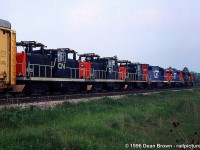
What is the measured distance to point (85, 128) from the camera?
1160 cm

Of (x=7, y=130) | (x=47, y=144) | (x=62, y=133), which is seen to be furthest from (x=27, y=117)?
(x=47, y=144)

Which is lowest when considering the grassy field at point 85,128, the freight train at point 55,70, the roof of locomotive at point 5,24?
the grassy field at point 85,128

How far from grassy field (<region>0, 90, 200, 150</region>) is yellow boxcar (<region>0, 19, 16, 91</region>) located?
255 centimetres

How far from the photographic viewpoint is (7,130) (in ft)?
35.0

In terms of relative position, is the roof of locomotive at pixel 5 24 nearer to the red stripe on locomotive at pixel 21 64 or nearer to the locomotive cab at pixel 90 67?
the red stripe on locomotive at pixel 21 64

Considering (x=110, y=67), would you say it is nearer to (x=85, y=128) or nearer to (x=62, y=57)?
(x=62, y=57)

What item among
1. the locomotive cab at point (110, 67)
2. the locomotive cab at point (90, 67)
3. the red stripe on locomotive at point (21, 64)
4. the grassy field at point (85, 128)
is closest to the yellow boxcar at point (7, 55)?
the red stripe on locomotive at point (21, 64)

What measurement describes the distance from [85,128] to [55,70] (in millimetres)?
10391

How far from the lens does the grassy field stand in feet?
31.1

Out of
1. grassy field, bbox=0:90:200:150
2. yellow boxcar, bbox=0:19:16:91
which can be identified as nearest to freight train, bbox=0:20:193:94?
yellow boxcar, bbox=0:19:16:91

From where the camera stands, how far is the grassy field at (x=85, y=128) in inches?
373

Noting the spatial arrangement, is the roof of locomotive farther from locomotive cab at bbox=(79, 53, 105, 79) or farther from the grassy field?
locomotive cab at bbox=(79, 53, 105, 79)

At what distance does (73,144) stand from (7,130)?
2619mm

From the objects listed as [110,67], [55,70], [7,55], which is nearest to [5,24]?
[7,55]
